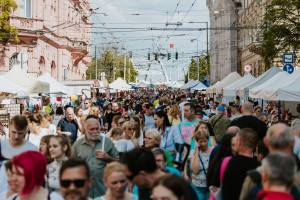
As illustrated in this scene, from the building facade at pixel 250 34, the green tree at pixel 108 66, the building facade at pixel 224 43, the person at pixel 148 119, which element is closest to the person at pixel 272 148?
the person at pixel 148 119

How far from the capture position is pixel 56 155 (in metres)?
7.88

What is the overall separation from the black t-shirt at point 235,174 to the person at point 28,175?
2.40 m

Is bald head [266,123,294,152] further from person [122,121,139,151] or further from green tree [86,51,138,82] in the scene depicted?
green tree [86,51,138,82]

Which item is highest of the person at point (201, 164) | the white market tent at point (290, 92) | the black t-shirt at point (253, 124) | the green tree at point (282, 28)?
the green tree at point (282, 28)

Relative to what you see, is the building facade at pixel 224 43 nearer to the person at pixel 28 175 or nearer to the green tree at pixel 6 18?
the green tree at pixel 6 18

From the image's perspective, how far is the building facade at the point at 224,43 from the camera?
7888 centimetres

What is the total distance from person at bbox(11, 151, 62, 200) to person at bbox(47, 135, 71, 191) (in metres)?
2.56

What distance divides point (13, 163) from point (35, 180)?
232 millimetres

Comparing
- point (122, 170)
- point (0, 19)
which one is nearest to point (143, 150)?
point (122, 170)

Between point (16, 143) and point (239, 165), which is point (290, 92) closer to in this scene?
point (16, 143)

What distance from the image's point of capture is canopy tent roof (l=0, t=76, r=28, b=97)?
2081 cm

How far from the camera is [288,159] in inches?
194

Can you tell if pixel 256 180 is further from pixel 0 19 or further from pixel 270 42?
pixel 0 19

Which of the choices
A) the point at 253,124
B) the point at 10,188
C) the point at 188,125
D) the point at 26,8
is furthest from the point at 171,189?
the point at 26,8
